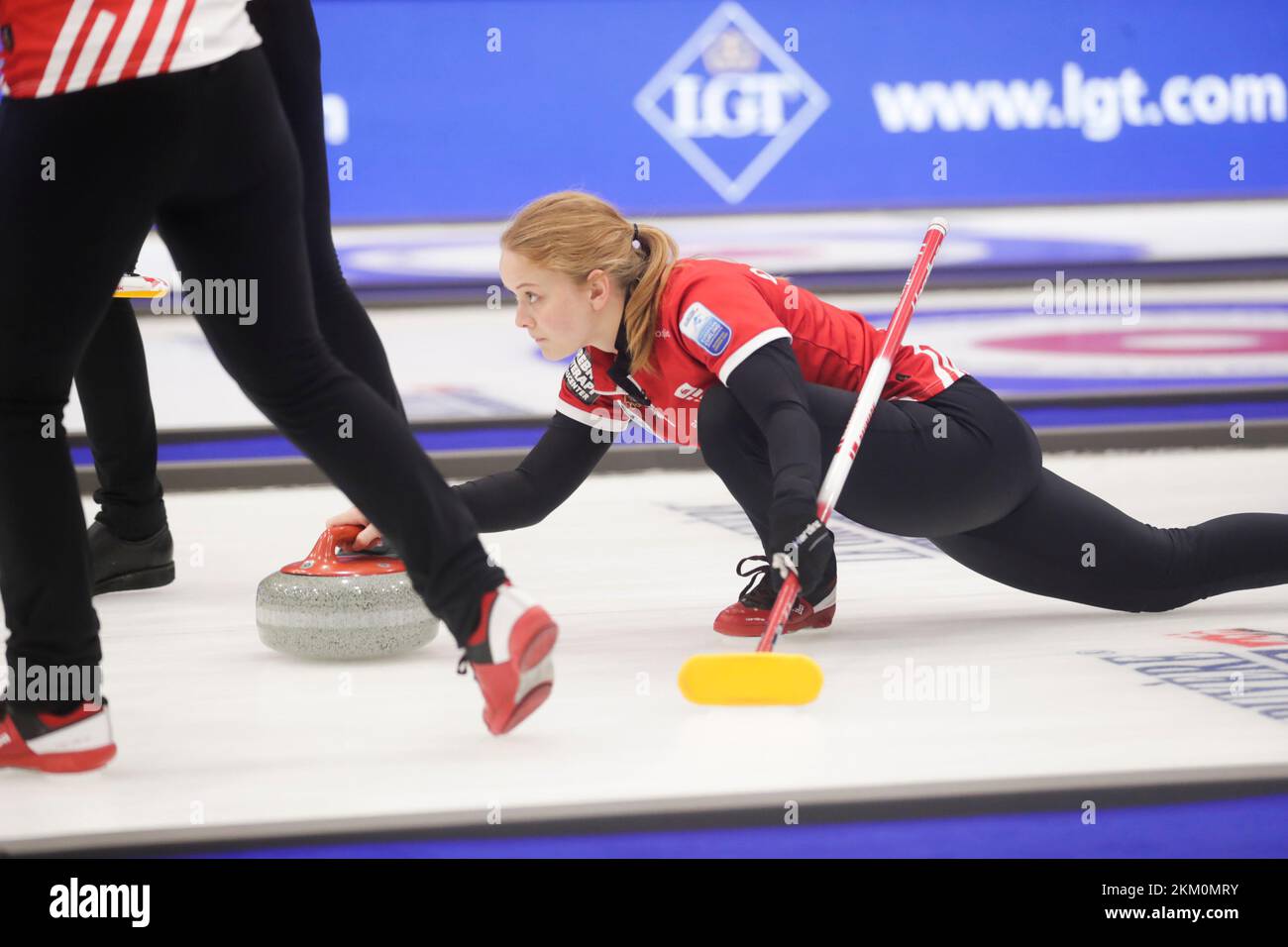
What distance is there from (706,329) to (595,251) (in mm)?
163

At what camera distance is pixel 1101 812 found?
1354 mm

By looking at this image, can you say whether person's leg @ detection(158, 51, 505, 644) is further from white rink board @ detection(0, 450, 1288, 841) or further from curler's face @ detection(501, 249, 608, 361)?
curler's face @ detection(501, 249, 608, 361)

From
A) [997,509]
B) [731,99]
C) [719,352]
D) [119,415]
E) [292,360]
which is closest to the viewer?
[292,360]

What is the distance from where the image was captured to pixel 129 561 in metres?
2.46

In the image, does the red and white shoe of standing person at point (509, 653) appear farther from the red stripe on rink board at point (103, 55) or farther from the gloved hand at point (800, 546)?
the red stripe on rink board at point (103, 55)

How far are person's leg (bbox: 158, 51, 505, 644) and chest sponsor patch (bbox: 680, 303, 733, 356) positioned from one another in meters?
0.48

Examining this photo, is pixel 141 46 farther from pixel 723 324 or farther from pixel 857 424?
pixel 857 424

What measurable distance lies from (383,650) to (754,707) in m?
0.53

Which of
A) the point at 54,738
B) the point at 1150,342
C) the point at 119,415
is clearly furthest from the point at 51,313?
the point at 1150,342

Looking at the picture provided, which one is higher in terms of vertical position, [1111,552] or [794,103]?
[794,103]

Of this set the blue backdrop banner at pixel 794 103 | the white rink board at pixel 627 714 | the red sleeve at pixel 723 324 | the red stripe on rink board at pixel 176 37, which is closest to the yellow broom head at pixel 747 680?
the white rink board at pixel 627 714

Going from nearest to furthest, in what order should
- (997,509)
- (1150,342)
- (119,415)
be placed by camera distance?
(997,509) < (119,415) < (1150,342)

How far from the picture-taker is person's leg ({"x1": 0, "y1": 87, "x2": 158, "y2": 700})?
1308 millimetres

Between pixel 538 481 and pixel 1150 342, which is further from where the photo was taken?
pixel 1150 342
